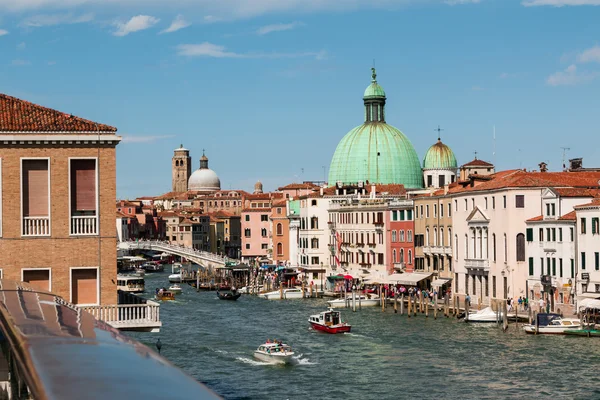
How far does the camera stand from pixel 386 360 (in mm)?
31188

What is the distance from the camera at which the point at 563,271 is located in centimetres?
4147

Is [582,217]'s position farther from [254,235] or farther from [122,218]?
[122,218]

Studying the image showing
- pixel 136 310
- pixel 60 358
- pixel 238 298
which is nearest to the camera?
pixel 60 358

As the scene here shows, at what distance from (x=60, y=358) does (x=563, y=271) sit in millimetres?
37936

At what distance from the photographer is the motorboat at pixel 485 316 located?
133 feet

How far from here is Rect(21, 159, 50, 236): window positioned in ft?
63.3

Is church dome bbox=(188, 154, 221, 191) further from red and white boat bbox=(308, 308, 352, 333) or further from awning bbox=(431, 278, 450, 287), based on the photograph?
red and white boat bbox=(308, 308, 352, 333)

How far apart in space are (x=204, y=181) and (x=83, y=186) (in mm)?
157447

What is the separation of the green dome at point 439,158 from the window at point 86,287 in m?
65.7

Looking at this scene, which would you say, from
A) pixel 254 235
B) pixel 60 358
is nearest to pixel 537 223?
pixel 60 358

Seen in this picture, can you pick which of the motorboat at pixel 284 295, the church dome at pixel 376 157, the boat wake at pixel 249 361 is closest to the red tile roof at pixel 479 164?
the church dome at pixel 376 157

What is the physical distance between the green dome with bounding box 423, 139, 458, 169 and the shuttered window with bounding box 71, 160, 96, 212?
65.4 m

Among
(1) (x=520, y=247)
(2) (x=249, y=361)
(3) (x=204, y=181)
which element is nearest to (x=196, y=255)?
(1) (x=520, y=247)

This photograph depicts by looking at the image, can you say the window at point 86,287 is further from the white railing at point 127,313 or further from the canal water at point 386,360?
the canal water at point 386,360
